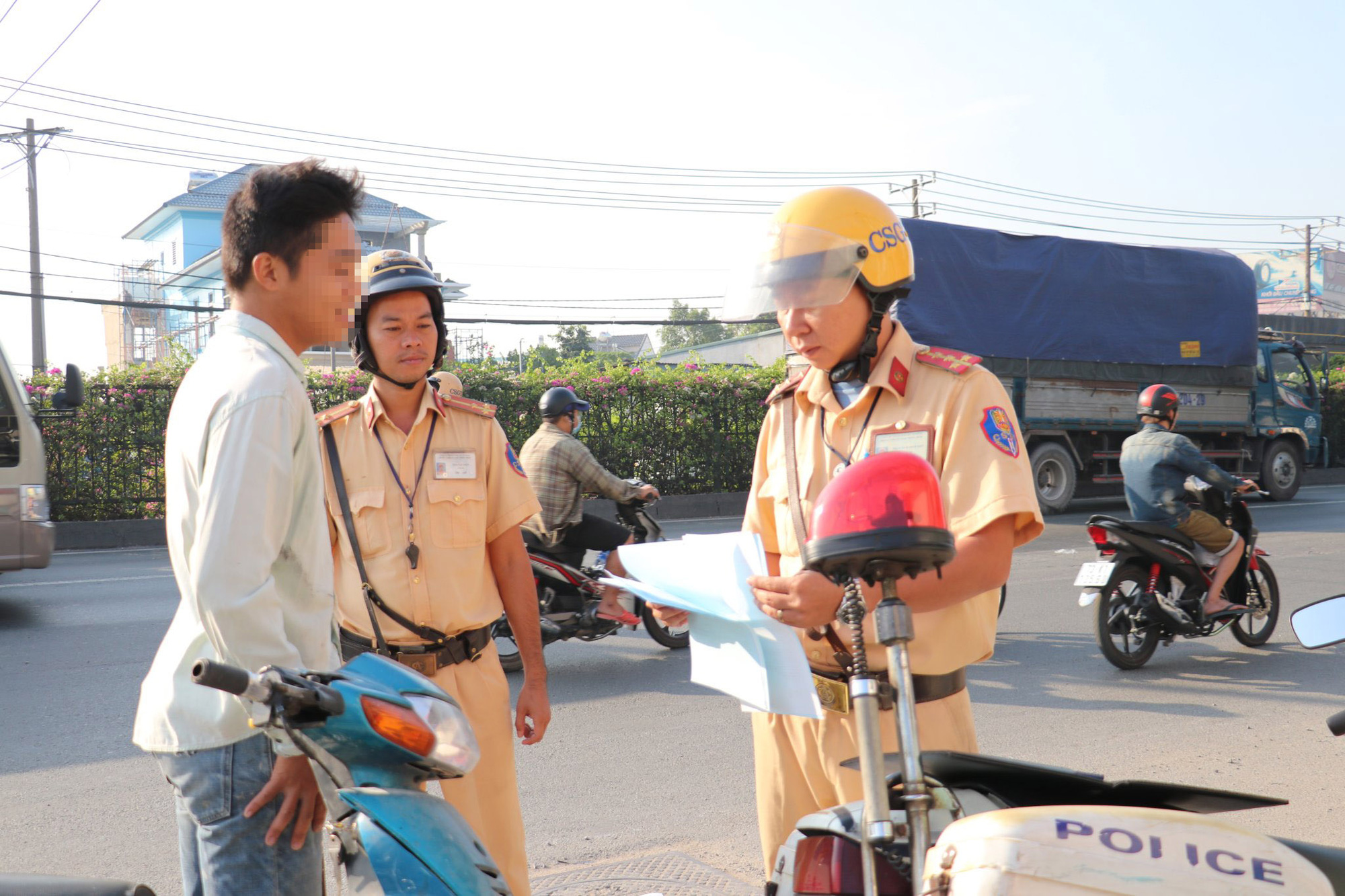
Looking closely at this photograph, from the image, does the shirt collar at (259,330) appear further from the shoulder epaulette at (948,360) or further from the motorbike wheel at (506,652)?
the motorbike wheel at (506,652)

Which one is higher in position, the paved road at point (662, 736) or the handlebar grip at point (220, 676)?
the handlebar grip at point (220, 676)

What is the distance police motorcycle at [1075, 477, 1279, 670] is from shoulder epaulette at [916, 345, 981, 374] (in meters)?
4.97

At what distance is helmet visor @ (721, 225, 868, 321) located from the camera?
2.15m

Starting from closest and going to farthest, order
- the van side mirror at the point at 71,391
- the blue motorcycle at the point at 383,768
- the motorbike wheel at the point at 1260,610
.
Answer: the blue motorcycle at the point at 383,768, the motorbike wheel at the point at 1260,610, the van side mirror at the point at 71,391

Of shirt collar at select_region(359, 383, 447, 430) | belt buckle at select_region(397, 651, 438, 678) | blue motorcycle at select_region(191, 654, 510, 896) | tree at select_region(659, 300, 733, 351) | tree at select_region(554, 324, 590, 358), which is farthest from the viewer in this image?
tree at select_region(659, 300, 733, 351)

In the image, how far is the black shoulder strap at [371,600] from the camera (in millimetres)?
2609

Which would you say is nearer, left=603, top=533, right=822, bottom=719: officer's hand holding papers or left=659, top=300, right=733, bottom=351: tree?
left=603, top=533, right=822, bottom=719: officer's hand holding papers

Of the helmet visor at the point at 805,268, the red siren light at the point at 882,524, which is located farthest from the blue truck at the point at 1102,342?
the red siren light at the point at 882,524

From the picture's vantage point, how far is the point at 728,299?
2.37m

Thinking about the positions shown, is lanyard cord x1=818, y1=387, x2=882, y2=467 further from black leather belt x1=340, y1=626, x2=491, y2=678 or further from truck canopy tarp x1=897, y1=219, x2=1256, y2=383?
truck canopy tarp x1=897, y1=219, x2=1256, y2=383

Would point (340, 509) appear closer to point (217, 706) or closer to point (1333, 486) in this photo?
point (217, 706)

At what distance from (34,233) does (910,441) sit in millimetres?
26162

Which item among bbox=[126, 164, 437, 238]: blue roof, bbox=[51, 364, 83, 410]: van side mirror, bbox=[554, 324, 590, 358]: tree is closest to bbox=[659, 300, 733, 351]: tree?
bbox=[554, 324, 590, 358]: tree

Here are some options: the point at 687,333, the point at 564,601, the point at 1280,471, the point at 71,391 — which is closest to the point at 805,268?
the point at 564,601
